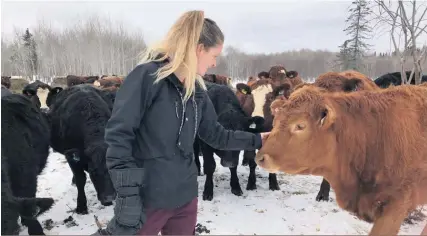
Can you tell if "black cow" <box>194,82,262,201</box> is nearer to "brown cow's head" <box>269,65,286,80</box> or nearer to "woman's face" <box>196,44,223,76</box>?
"brown cow's head" <box>269,65,286,80</box>

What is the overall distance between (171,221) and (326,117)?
1336 mm

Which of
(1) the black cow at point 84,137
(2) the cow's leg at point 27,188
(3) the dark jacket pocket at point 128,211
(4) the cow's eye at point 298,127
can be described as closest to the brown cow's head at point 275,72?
(1) the black cow at point 84,137

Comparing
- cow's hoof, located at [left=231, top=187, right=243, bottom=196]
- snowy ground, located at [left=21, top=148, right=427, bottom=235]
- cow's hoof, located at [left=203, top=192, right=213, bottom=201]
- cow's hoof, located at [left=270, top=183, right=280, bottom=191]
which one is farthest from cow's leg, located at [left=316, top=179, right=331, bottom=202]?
cow's hoof, located at [left=203, top=192, right=213, bottom=201]

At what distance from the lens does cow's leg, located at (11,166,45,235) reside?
388 cm

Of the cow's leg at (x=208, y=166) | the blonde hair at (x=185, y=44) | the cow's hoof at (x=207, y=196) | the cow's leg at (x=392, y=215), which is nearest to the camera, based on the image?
the blonde hair at (x=185, y=44)

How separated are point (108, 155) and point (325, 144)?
63.6 inches

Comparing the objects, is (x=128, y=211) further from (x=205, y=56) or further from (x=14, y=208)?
(x=14, y=208)

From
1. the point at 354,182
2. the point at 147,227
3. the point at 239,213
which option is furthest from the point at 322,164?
the point at 239,213

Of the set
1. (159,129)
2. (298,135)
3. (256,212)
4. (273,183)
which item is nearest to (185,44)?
(159,129)

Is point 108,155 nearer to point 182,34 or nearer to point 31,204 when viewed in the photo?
point 182,34

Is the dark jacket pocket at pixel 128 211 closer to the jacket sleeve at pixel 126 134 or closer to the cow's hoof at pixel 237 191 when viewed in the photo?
the jacket sleeve at pixel 126 134

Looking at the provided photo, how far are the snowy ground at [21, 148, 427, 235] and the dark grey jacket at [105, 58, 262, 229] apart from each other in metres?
2.43

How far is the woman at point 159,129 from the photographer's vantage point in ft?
5.82

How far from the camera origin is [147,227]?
2045 mm
